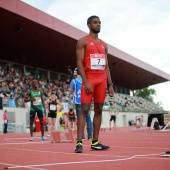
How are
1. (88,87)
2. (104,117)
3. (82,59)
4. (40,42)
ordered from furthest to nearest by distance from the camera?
(104,117), (40,42), (82,59), (88,87)

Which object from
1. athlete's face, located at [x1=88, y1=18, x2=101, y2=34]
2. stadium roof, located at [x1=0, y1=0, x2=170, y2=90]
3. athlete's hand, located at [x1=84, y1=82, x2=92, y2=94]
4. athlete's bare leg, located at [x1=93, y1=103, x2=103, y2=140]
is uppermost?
stadium roof, located at [x1=0, y1=0, x2=170, y2=90]

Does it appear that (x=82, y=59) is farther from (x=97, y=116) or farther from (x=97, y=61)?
(x=97, y=116)

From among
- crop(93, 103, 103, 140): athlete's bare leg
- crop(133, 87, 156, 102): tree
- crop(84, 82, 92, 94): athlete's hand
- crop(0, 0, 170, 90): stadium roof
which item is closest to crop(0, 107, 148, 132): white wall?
crop(0, 0, 170, 90): stadium roof

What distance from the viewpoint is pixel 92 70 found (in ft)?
17.6

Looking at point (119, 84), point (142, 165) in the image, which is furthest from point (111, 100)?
point (142, 165)

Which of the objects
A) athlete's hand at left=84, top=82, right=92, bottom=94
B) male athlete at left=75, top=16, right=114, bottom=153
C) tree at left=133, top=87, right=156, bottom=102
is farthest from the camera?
tree at left=133, top=87, right=156, bottom=102

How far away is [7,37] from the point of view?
26.1m

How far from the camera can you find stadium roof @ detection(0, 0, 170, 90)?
70.7 ft

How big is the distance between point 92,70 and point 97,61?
17cm

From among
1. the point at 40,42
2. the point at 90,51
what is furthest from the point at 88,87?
the point at 40,42

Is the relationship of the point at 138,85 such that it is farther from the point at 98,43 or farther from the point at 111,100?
the point at 98,43

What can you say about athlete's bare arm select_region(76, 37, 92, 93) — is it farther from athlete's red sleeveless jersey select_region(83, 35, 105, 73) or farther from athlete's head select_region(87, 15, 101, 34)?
athlete's head select_region(87, 15, 101, 34)

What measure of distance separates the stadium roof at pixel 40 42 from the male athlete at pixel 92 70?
14978 millimetres

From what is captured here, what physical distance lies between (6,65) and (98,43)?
27227 millimetres
